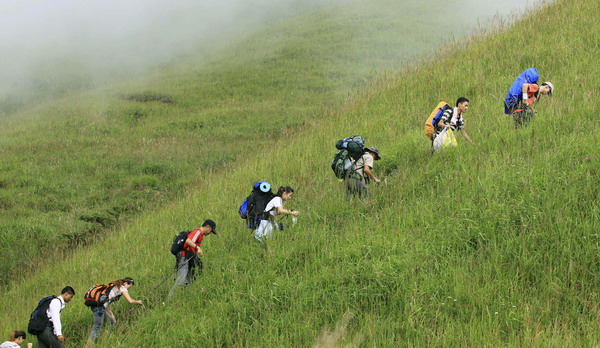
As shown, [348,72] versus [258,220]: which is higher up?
[348,72]

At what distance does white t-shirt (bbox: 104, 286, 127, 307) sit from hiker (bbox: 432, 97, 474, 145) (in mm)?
4977

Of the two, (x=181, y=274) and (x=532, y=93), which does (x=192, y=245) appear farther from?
(x=532, y=93)

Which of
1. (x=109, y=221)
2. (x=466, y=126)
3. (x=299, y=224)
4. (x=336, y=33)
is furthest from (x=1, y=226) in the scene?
(x=336, y=33)

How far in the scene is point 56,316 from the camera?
712 cm

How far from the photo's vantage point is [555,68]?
35.0ft

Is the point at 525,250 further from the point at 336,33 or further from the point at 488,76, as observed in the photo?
the point at 336,33

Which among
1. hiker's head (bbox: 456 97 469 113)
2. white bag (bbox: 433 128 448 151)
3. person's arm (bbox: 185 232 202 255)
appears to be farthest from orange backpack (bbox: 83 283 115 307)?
hiker's head (bbox: 456 97 469 113)

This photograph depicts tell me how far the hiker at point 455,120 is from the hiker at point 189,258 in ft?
12.0

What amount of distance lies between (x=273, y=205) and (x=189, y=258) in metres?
1.30

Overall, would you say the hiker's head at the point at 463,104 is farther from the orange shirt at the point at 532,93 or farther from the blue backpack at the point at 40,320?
the blue backpack at the point at 40,320

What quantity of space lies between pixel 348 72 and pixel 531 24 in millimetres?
A: 12885

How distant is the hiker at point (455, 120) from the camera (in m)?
8.12

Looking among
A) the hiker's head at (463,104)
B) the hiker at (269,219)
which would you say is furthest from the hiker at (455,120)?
the hiker at (269,219)

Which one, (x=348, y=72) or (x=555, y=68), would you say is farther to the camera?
(x=348, y=72)
